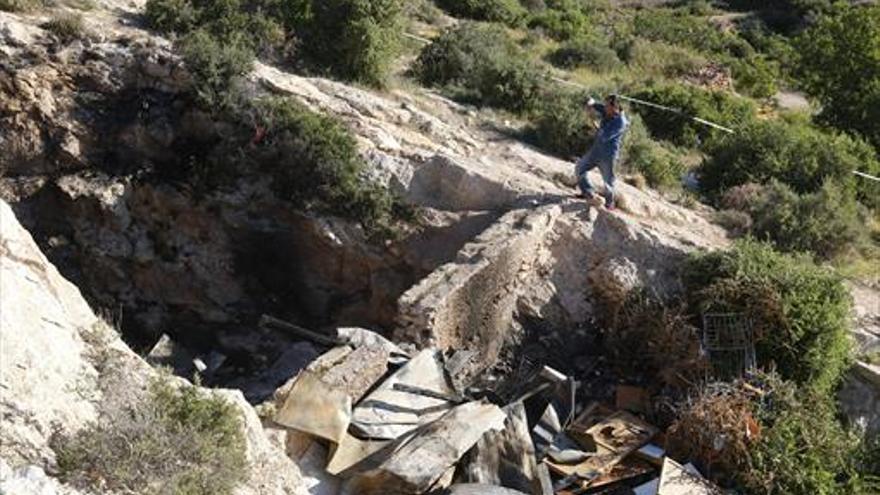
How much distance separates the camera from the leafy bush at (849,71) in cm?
1933

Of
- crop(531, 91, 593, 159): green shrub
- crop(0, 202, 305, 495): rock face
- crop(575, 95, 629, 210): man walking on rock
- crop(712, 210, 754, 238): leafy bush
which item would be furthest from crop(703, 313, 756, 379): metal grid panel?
crop(0, 202, 305, 495): rock face

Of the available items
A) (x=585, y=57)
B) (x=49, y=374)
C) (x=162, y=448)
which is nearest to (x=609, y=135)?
(x=162, y=448)

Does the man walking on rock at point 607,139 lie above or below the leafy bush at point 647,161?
above

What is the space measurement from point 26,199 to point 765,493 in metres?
10.2

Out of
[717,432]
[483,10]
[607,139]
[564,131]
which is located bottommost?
[717,432]

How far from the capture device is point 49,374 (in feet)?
21.2

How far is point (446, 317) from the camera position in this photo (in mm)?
10148

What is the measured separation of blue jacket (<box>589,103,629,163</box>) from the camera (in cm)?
1141

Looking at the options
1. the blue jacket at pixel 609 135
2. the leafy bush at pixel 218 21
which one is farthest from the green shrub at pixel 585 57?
the blue jacket at pixel 609 135

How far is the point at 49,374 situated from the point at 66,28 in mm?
9063

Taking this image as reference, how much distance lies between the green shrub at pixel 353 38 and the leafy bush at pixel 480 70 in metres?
1.56

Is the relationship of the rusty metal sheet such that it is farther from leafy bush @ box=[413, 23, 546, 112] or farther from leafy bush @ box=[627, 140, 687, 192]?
leafy bush @ box=[413, 23, 546, 112]

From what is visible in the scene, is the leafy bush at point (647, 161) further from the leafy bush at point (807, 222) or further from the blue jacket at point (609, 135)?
the blue jacket at point (609, 135)

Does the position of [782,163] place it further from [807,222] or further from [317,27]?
[317,27]
